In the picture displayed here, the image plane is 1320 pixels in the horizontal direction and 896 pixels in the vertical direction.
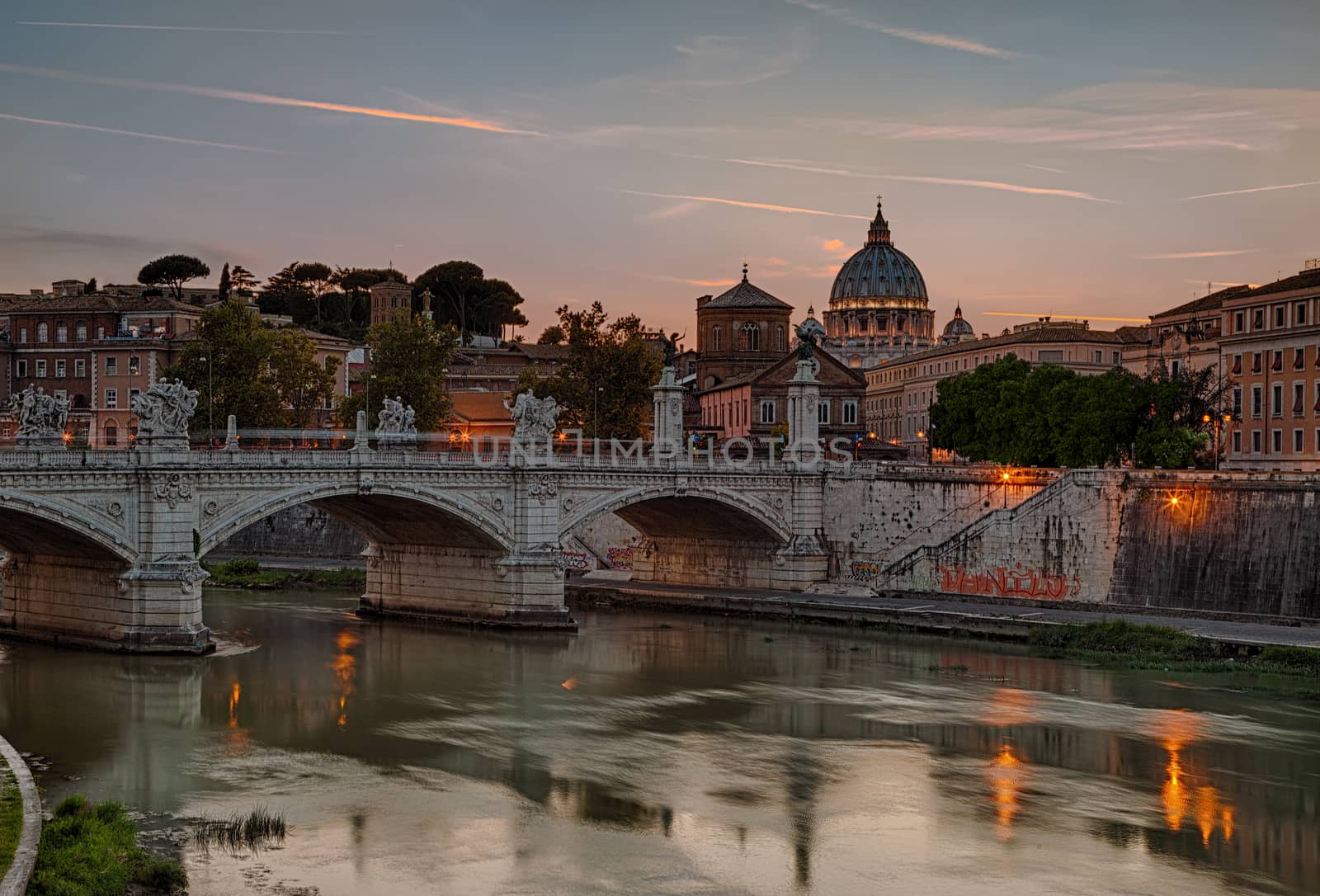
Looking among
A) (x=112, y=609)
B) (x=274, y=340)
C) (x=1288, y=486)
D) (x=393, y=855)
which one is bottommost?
(x=393, y=855)

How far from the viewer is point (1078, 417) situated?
168 feet

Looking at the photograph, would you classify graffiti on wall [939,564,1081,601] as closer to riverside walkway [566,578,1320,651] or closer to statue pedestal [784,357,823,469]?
riverside walkway [566,578,1320,651]

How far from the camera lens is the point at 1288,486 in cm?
3959

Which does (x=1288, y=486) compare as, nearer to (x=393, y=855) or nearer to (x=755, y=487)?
(x=755, y=487)

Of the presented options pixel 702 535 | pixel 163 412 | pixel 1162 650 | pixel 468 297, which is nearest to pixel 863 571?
pixel 702 535

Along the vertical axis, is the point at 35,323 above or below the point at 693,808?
above

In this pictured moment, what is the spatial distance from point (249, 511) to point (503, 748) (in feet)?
37.5

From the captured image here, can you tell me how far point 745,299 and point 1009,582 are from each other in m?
48.9

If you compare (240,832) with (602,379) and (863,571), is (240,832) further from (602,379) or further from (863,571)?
(602,379)

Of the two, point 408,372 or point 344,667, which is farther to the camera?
point 408,372

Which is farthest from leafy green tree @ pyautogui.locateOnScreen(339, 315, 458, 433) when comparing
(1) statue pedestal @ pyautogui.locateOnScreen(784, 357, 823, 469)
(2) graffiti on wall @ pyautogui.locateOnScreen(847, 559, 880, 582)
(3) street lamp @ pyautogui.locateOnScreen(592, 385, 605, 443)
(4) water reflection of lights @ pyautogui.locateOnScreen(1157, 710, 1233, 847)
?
(4) water reflection of lights @ pyautogui.locateOnScreen(1157, 710, 1233, 847)

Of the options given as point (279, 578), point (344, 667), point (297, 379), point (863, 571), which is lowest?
point (344, 667)

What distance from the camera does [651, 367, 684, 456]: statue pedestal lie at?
46938 millimetres

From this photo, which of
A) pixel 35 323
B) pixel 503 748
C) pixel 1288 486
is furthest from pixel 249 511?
pixel 35 323
